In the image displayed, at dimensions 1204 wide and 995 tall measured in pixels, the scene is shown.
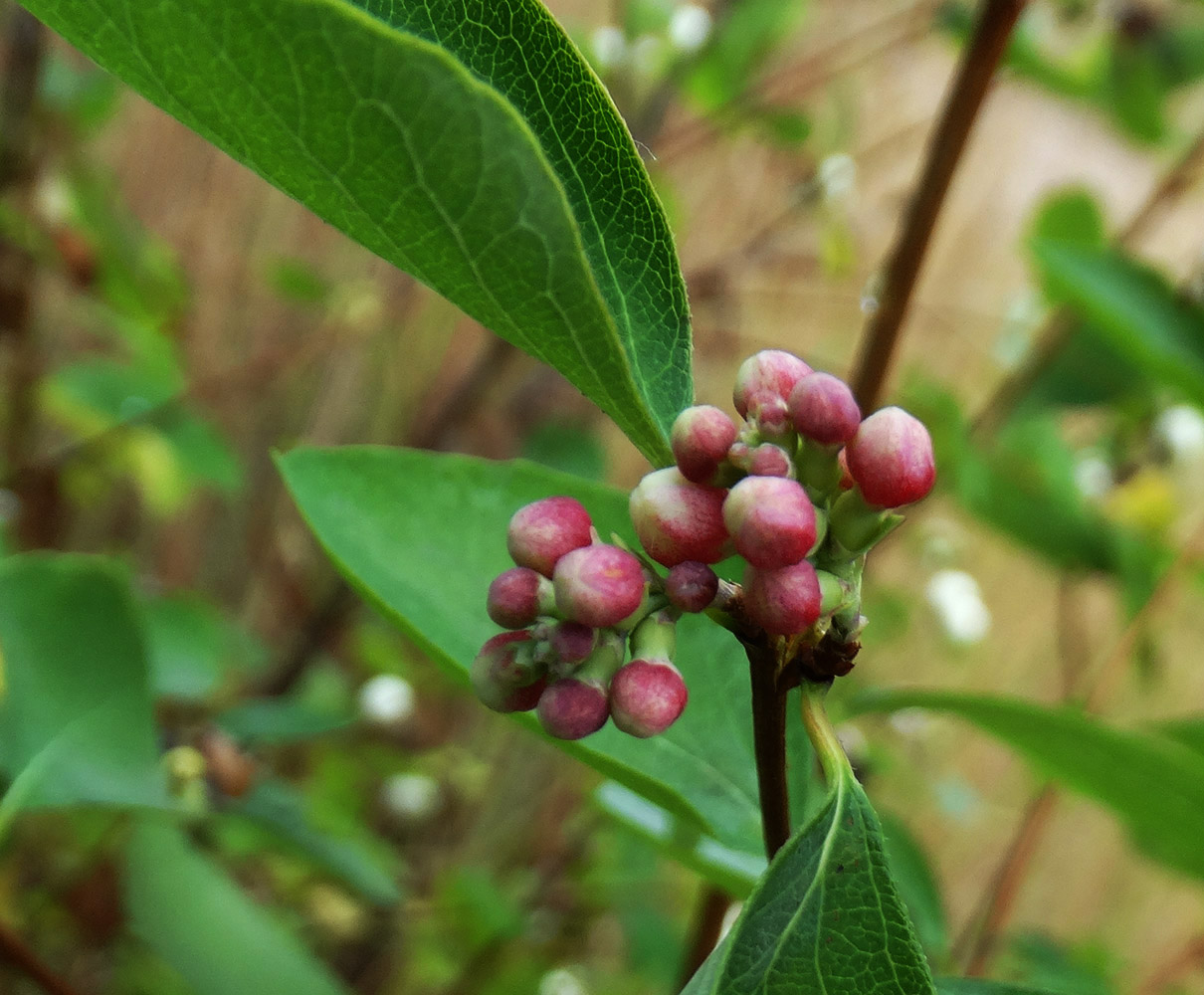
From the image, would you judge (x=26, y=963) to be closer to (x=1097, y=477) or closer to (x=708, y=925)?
(x=708, y=925)

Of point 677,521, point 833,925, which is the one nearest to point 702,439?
point 677,521

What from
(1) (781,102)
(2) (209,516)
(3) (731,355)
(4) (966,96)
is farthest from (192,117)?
(2) (209,516)

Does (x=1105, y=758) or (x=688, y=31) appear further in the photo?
(x=688, y=31)

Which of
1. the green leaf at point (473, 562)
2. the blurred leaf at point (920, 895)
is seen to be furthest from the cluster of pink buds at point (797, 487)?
the blurred leaf at point (920, 895)

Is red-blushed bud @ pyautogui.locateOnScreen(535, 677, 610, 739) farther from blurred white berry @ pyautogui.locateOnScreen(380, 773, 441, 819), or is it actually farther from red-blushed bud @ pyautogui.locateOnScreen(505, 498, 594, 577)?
blurred white berry @ pyautogui.locateOnScreen(380, 773, 441, 819)

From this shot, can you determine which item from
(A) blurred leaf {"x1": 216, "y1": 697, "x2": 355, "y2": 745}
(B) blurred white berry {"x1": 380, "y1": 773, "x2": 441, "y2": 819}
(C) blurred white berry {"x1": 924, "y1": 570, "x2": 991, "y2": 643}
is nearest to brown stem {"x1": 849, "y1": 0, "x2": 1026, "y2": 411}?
(A) blurred leaf {"x1": 216, "y1": 697, "x2": 355, "y2": 745}

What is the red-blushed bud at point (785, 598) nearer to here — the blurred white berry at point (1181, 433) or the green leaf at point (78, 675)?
the green leaf at point (78, 675)

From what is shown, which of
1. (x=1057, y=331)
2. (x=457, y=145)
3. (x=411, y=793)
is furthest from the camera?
(x=411, y=793)
